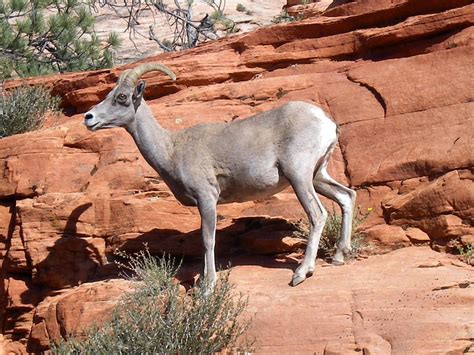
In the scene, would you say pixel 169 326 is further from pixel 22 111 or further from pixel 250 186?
pixel 22 111

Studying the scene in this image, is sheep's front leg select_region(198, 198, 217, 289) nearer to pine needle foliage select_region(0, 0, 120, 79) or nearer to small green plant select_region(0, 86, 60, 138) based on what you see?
small green plant select_region(0, 86, 60, 138)

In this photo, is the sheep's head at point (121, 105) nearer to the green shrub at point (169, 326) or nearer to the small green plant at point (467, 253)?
the green shrub at point (169, 326)

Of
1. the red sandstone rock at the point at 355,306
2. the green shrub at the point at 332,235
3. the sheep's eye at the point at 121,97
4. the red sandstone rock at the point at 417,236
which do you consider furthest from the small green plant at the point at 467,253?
the sheep's eye at the point at 121,97

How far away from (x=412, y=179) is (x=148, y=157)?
3198mm

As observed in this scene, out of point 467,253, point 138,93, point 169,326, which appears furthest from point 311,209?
point 138,93

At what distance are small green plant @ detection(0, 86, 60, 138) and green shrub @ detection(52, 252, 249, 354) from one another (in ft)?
20.8

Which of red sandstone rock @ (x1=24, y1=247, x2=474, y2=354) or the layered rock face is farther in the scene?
the layered rock face

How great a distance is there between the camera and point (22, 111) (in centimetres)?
1351

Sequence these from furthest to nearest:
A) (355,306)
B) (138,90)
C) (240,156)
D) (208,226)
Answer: (138,90)
(240,156)
(208,226)
(355,306)

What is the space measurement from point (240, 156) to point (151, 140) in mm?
1125

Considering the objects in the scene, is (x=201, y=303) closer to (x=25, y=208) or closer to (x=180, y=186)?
(x=180, y=186)

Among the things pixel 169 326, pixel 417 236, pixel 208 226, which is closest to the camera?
pixel 169 326

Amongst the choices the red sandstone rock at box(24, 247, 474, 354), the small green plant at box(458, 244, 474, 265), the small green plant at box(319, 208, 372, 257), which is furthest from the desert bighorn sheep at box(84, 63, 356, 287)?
the small green plant at box(458, 244, 474, 265)

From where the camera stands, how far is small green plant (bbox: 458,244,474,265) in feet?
27.8
